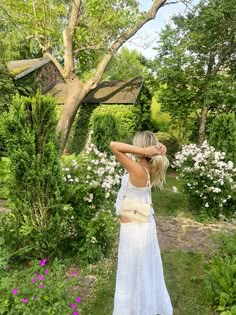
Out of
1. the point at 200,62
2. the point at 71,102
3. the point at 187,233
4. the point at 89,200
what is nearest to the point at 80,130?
the point at 71,102

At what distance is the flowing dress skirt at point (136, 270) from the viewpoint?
277cm

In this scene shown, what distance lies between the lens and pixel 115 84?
17.5 metres

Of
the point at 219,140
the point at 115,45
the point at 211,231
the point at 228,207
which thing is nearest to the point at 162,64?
the point at 115,45

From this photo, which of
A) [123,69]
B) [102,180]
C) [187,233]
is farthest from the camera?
[123,69]

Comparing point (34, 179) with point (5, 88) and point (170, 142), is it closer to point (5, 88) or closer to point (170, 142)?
point (5, 88)

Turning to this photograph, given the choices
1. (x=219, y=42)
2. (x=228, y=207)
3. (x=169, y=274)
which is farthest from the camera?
(x=219, y=42)

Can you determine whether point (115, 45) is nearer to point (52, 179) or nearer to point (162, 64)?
point (162, 64)

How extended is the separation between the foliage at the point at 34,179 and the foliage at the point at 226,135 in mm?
4415

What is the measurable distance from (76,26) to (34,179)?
1260 cm

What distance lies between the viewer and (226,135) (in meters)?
6.92

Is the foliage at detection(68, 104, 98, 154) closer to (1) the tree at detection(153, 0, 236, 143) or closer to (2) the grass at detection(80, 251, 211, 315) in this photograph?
(1) the tree at detection(153, 0, 236, 143)

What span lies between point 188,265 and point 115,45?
485 inches

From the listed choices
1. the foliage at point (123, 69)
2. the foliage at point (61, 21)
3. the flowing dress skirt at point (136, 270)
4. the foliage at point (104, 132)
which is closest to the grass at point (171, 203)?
the foliage at point (104, 132)

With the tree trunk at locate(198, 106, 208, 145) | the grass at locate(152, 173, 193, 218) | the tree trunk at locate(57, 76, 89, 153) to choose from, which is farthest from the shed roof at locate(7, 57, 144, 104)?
the grass at locate(152, 173, 193, 218)
